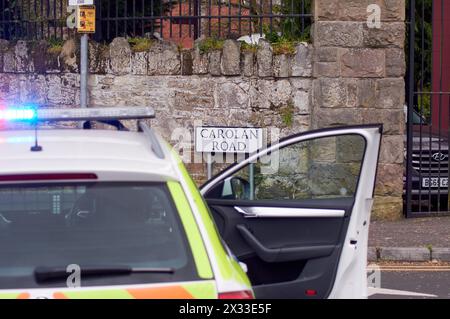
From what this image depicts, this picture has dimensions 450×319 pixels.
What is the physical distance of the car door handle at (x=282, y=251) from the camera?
5.93 m

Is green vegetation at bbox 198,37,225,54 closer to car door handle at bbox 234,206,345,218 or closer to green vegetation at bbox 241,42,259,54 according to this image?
green vegetation at bbox 241,42,259,54

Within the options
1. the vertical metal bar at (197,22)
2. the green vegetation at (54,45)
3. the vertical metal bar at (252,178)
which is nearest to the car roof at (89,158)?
the vertical metal bar at (252,178)

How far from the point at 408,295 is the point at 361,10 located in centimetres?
447

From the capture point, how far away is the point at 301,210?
607 centimetres

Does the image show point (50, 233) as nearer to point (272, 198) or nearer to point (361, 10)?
point (272, 198)

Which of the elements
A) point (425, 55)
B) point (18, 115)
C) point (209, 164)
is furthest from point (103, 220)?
point (425, 55)

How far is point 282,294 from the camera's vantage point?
5.98 meters

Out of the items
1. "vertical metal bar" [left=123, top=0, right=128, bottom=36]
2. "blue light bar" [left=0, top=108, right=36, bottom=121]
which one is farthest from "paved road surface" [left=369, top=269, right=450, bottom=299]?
"vertical metal bar" [left=123, top=0, right=128, bottom=36]

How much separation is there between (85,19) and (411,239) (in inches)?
192

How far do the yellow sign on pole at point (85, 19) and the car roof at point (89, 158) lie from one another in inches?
284

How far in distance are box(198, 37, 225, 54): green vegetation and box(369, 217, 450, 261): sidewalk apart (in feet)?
10.0

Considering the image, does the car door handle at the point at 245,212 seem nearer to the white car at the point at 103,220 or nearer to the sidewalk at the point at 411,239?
the white car at the point at 103,220

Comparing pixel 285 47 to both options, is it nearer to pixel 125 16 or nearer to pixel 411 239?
pixel 125 16
